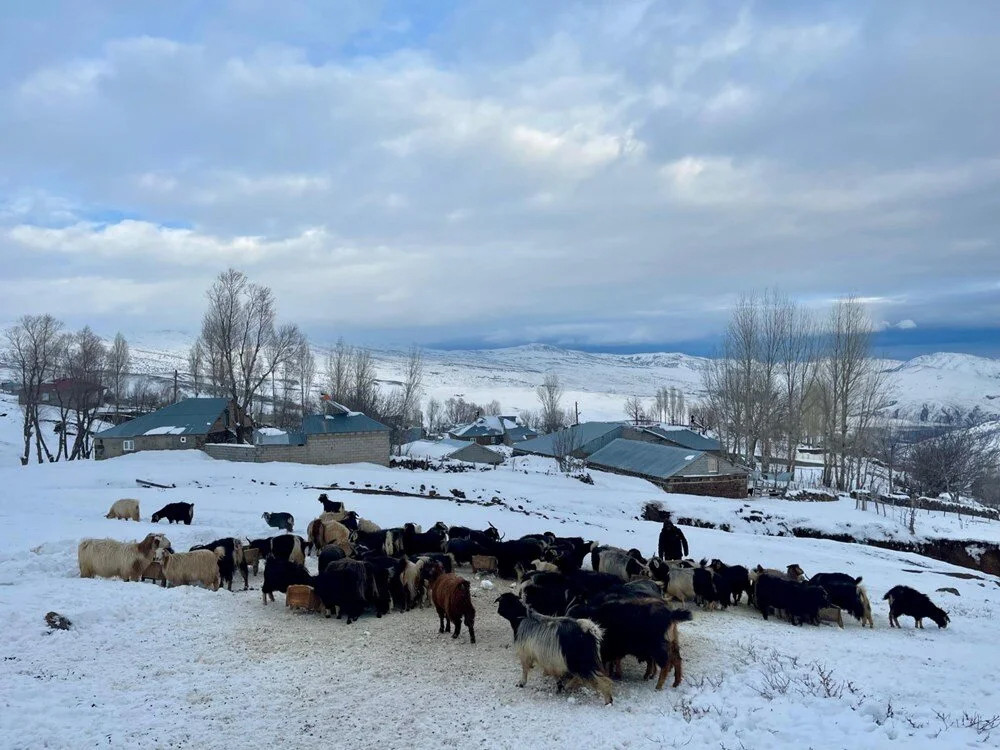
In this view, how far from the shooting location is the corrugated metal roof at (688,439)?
56.6m

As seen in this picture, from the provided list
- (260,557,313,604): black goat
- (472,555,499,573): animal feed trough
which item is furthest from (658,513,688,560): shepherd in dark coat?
(260,557,313,604): black goat

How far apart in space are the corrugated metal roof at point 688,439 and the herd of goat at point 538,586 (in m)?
43.2

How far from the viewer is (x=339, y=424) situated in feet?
128

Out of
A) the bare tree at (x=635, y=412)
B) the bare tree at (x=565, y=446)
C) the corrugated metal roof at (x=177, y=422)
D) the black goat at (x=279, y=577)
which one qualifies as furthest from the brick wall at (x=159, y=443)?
the bare tree at (x=635, y=412)

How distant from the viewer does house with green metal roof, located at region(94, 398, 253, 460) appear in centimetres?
3862

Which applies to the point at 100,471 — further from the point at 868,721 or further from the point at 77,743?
the point at 868,721

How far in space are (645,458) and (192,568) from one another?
112 feet

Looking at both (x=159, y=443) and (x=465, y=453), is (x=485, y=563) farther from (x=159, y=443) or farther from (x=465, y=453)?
(x=465, y=453)

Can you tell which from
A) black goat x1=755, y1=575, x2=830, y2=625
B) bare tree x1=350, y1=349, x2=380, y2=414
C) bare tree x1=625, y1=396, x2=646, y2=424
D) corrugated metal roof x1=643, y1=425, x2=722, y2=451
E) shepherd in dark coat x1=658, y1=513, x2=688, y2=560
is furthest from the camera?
bare tree x1=625, y1=396, x2=646, y2=424

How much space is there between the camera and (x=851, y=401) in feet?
170

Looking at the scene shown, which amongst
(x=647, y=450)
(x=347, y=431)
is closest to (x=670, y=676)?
(x=347, y=431)

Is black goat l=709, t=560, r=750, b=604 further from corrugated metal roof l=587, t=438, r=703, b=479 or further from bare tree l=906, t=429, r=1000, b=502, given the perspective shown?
bare tree l=906, t=429, r=1000, b=502

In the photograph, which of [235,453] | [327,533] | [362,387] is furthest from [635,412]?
[327,533]

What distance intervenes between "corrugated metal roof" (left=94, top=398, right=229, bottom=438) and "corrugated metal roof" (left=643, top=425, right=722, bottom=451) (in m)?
37.2
